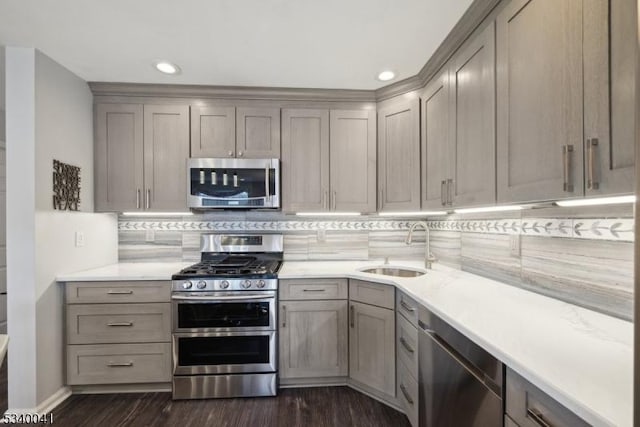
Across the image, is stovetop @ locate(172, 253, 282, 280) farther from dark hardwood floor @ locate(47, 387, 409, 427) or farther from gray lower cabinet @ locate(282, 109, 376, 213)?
dark hardwood floor @ locate(47, 387, 409, 427)

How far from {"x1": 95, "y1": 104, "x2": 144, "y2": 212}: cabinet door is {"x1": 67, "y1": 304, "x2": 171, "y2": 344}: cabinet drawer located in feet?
2.57

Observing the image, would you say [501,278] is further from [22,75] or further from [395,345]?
[22,75]

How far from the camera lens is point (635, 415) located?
0.50m

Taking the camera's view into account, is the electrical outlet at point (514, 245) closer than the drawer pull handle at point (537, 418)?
No

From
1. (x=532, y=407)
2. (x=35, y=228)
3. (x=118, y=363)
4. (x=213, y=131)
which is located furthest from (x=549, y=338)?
(x=35, y=228)

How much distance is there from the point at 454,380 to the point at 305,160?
1808 millimetres

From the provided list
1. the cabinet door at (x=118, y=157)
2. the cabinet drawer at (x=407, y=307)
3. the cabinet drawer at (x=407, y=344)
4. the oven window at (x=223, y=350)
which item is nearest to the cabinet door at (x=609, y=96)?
the cabinet drawer at (x=407, y=307)

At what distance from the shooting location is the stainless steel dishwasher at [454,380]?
3.16 ft

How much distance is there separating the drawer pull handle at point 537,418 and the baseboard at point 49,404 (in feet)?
8.84

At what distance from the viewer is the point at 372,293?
1.99 m

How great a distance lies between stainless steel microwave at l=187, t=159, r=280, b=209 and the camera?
228 centimetres

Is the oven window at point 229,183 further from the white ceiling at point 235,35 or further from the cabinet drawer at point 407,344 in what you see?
the cabinet drawer at point 407,344

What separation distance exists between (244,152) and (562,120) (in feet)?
6.65

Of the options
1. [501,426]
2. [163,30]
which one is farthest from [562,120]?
[163,30]
